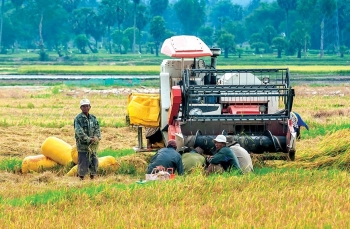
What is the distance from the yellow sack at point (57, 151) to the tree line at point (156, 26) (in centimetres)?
8175

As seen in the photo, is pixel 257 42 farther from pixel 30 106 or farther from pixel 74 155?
pixel 74 155

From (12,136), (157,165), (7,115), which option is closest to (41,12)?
(7,115)

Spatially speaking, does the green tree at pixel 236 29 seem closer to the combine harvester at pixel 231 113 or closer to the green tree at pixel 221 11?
the green tree at pixel 221 11

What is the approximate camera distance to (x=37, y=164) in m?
14.7

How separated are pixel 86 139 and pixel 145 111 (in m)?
2.43

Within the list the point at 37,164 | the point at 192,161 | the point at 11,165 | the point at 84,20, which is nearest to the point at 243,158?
the point at 192,161

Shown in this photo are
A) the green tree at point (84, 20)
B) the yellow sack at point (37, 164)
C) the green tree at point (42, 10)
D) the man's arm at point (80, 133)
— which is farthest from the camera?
the green tree at point (84, 20)

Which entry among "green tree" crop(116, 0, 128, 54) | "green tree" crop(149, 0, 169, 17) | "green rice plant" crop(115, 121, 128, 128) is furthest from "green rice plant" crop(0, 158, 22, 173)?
"green tree" crop(149, 0, 169, 17)

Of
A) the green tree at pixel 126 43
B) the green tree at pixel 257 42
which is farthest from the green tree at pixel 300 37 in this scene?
the green tree at pixel 126 43

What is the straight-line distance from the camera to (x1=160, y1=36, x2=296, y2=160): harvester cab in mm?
14078

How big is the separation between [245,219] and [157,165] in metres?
3.42

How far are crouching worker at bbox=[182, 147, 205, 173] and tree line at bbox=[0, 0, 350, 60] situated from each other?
8370cm

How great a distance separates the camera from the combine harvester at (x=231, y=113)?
1408 cm

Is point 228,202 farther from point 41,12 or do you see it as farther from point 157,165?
point 41,12
